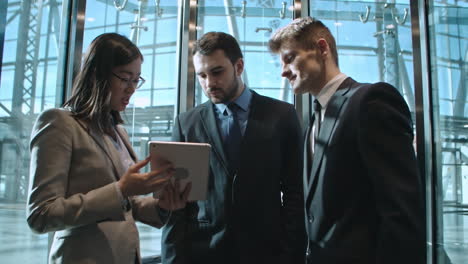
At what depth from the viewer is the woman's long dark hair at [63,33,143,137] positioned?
1368mm

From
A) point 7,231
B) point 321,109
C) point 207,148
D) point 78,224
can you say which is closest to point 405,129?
point 321,109

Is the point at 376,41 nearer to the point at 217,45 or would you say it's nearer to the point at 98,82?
the point at 217,45

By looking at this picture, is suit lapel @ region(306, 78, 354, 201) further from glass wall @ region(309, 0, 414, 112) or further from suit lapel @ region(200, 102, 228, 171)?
glass wall @ region(309, 0, 414, 112)

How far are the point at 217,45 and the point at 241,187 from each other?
2.45ft

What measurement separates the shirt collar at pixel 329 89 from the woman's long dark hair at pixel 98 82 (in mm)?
765

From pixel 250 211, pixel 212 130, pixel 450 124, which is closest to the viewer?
pixel 250 211

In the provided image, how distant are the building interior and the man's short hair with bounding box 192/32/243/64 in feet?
3.80

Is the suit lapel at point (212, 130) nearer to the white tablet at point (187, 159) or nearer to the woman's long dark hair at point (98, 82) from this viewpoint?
the white tablet at point (187, 159)

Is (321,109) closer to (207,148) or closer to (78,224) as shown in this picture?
(207,148)

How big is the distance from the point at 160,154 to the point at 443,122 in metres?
2.73

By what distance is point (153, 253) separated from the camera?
3467mm

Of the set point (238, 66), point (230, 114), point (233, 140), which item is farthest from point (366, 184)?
point (238, 66)

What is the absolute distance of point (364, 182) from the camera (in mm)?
1262

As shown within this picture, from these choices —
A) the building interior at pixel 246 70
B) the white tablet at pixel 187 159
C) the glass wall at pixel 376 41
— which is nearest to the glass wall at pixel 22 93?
the building interior at pixel 246 70
